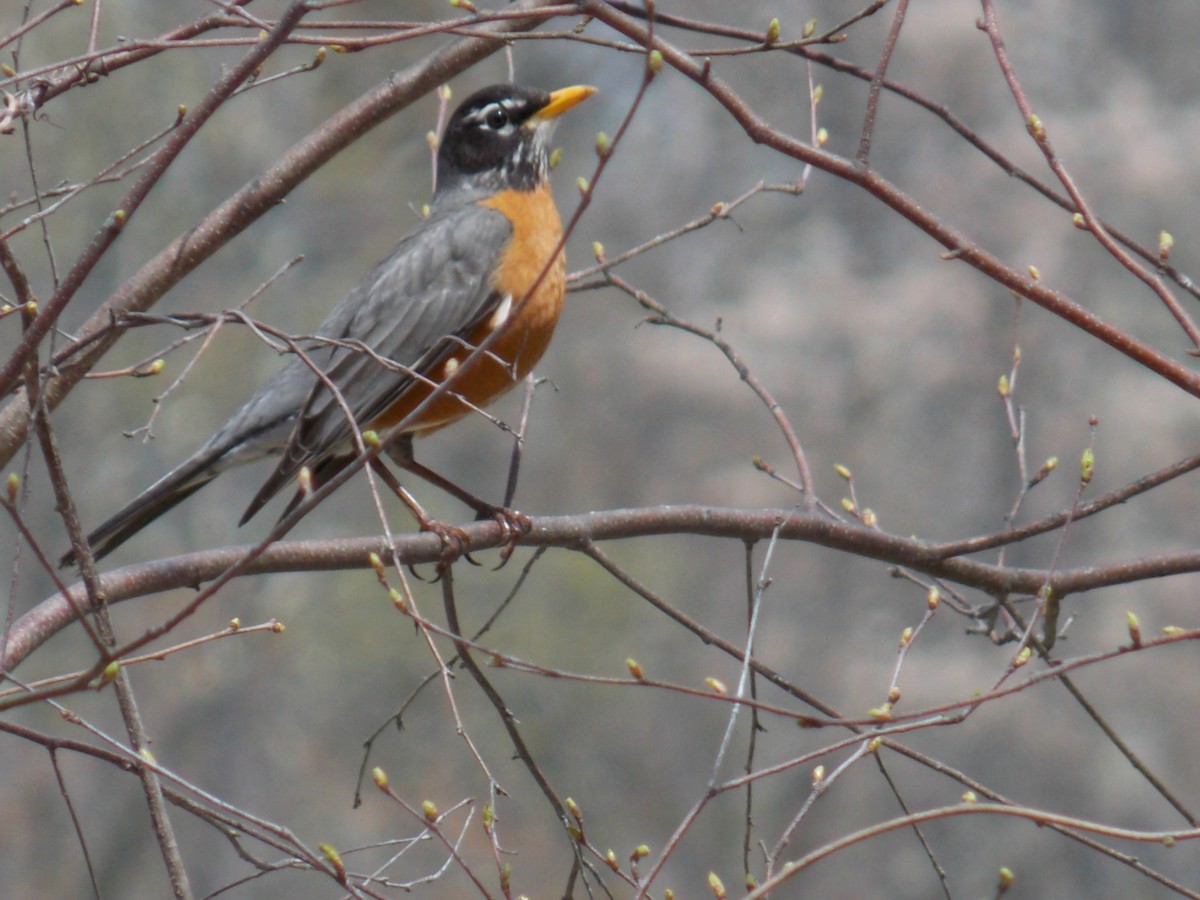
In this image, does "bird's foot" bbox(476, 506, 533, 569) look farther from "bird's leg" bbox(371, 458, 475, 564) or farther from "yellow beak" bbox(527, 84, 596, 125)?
"yellow beak" bbox(527, 84, 596, 125)

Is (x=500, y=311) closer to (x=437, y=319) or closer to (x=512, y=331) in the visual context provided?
(x=437, y=319)

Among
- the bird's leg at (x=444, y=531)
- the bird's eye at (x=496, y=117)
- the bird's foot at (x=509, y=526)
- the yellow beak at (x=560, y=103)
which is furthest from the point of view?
the bird's eye at (x=496, y=117)

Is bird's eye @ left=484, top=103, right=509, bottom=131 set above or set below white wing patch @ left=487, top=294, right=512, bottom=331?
above

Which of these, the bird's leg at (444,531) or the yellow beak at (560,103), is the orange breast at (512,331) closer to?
the bird's leg at (444,531)

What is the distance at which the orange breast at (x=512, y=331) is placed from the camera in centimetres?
294

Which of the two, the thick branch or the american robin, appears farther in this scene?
the american robin

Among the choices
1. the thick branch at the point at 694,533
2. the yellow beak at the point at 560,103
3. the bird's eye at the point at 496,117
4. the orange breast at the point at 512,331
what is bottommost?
the thick branch at the point at 694,533

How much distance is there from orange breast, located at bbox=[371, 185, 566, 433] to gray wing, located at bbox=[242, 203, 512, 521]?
0.04 m

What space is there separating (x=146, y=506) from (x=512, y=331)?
0.92 metres

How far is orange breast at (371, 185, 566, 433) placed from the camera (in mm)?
2939

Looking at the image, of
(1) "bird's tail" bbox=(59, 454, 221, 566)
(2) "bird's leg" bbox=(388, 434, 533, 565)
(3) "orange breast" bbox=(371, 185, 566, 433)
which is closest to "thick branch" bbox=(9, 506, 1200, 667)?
(2) "bird's leg" bbox=(388, 434, 533, 565)

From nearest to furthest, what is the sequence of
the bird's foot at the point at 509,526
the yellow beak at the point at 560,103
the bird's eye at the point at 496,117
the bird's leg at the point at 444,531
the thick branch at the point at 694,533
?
the thick branch at the point at 694,533, the bird's leg at the point at 444,531, the bird's foot at the point at 509,526, the yellow beak at the point at 560,103, the bird's eye at the point at 496,117

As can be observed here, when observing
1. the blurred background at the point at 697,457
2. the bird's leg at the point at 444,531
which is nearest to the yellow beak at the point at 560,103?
the bird's leg at the point at 444,531

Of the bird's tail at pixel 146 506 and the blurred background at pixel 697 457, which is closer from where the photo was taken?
the bird's tail at pixel 146 506
